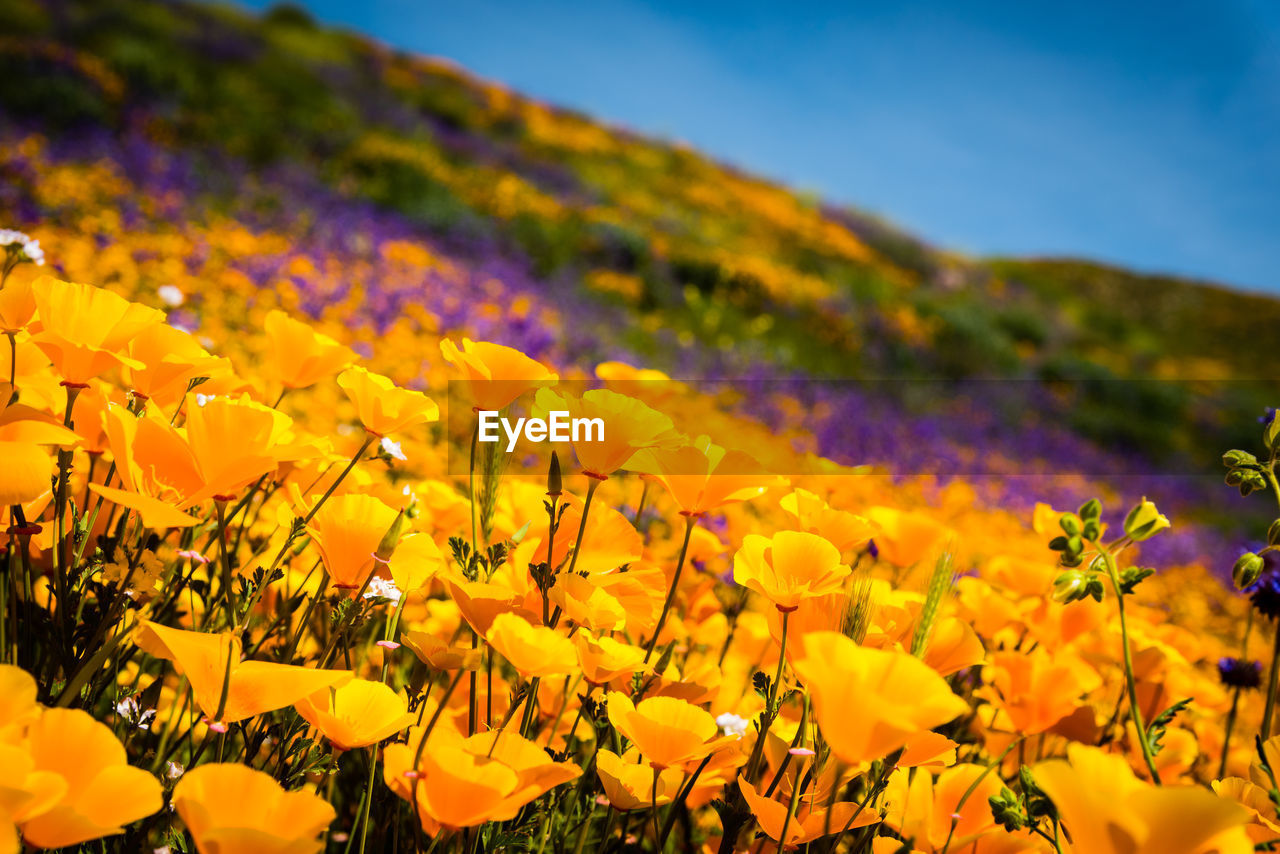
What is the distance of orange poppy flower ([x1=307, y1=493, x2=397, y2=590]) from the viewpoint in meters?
0.78

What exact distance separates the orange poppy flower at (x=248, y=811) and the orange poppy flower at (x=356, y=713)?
12 centimetres

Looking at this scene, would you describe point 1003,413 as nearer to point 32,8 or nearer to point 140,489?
point 140,489

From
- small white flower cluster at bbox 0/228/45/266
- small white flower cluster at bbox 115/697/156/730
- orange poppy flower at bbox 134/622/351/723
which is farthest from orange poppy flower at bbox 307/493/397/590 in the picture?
small white flower cluster at bbox 0/228/45/266

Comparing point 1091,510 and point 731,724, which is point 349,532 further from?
point 1091,510

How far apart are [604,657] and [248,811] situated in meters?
0.29

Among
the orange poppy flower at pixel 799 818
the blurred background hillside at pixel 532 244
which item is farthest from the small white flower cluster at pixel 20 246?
the blurred background hillside at pixel 532 244

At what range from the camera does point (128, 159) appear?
21.8 ft

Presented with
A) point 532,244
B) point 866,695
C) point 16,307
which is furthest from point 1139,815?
point 532,244

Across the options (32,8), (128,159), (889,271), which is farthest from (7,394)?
(889,271)

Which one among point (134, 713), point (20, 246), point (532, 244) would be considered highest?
point (532, 244)

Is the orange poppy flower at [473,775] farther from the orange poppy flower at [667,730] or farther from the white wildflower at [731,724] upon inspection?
the white wildflower at [731,724]

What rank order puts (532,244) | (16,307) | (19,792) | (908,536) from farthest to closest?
(532,244), (908,536), (16,307), (19,792)

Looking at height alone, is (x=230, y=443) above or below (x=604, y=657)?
above

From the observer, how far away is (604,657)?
2.35 feet
